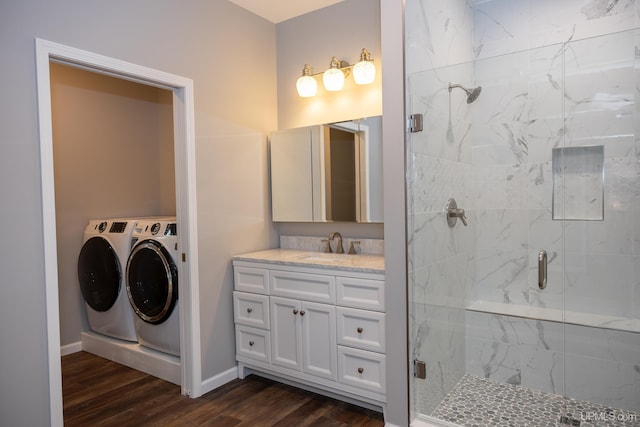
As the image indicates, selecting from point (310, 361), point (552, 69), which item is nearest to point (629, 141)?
point (552, 69)

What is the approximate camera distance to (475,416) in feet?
7.20

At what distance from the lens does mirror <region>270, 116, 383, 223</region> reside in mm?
2811

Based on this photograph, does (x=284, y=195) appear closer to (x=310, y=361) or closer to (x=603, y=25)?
(x=310, y=361)

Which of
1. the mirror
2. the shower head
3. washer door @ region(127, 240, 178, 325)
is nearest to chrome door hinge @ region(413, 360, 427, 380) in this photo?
the mirror

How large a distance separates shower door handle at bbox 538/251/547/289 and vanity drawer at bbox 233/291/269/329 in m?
1.67

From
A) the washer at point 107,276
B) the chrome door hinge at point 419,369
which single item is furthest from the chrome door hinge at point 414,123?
the washer at point 107,276

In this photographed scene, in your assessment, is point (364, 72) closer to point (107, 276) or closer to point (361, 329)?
point (361, 329)

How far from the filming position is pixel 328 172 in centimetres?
304

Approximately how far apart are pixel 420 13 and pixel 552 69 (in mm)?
745

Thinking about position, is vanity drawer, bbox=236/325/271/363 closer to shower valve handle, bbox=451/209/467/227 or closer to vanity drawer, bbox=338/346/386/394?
vanity drawer, bbox=338/346/386/394

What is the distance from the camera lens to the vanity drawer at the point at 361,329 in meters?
2.30

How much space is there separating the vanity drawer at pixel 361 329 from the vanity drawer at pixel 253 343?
0.60m

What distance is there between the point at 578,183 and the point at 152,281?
2771mm

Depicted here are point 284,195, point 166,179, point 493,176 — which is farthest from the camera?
point 166,179
